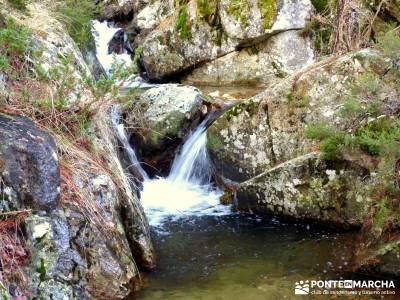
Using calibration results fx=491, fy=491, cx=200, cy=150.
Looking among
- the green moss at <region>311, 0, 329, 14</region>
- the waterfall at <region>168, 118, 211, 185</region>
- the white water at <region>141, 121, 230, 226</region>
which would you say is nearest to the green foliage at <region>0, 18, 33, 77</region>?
the white water at <region>141, 121, 230, 226</region>

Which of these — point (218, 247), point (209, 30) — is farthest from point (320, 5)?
point (218, 247)

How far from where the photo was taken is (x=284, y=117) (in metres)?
7.16

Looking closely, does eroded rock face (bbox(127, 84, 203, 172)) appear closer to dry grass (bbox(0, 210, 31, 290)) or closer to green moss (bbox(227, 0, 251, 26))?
green moss (bbox(227, 0, 251, 26))

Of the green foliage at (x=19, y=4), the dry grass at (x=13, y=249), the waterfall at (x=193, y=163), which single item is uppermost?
the green foliage at (x=19, y=4)

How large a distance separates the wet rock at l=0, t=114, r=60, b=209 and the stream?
138 centimetres

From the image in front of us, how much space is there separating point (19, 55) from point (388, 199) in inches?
168

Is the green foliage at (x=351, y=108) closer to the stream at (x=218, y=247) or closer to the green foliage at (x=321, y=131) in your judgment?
the green foliage at (x=321, y=131)

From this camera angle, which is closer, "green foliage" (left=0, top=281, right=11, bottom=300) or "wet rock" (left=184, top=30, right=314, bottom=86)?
"green foliage" (left=0, top=281, right=11, bottom=300)

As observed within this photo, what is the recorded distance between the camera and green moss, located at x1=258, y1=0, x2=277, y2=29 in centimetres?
1153

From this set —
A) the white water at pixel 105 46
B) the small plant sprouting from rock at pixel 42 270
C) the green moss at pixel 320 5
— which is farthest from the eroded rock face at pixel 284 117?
the white water at pixel 105 46

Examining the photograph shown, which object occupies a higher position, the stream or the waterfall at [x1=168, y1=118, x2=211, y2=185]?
the waterfall at [x1=168, y1=118, x2=211, y2=185]

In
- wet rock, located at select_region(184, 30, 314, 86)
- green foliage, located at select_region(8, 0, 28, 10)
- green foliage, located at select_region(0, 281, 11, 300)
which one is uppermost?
green foliage, located at select_region(8, 0, 28, 10)

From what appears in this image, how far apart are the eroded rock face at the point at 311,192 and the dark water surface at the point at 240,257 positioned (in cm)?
19

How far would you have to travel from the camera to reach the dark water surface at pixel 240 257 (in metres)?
4.81
